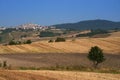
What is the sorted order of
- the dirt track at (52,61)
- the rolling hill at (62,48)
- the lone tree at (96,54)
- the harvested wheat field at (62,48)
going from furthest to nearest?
the rolling hill at (62,48) < the harvested wheat field at (62,48) < the dirt track at (52,61) < the lone tree at (96,54)

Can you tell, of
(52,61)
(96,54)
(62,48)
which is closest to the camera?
(96,54)

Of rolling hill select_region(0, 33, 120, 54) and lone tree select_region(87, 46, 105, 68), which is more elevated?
lone tree select_region(87, 46, 105, 68)

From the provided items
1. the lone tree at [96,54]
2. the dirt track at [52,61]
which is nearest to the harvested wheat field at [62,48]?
the dirt track at [52,61]

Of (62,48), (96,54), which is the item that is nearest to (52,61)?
(96,54)

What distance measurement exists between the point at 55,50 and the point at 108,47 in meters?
17.8

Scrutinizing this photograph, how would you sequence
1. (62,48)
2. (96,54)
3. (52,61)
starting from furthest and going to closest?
(62,48)
(52,61)
(96,54)

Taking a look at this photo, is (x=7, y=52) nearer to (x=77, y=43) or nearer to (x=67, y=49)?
(x=67, y=49)

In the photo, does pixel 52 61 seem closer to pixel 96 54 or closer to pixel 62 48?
pixel 96 54

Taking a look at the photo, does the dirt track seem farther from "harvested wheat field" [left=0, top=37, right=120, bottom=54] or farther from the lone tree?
"harvested wheat field" [left=0, top=37, right=120, bottom=54]

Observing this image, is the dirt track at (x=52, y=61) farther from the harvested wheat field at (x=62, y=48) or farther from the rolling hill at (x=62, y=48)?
the rolling hill at (x=62, y=48)

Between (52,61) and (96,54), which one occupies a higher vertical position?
(96,54)

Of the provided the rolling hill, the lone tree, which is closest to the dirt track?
the lone tree

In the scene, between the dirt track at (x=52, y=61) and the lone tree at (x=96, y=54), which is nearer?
the lone tree at (x=96, y=54)

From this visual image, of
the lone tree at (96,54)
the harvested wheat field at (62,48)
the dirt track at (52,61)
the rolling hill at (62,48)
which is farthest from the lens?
the rolling hill at (62,48)
